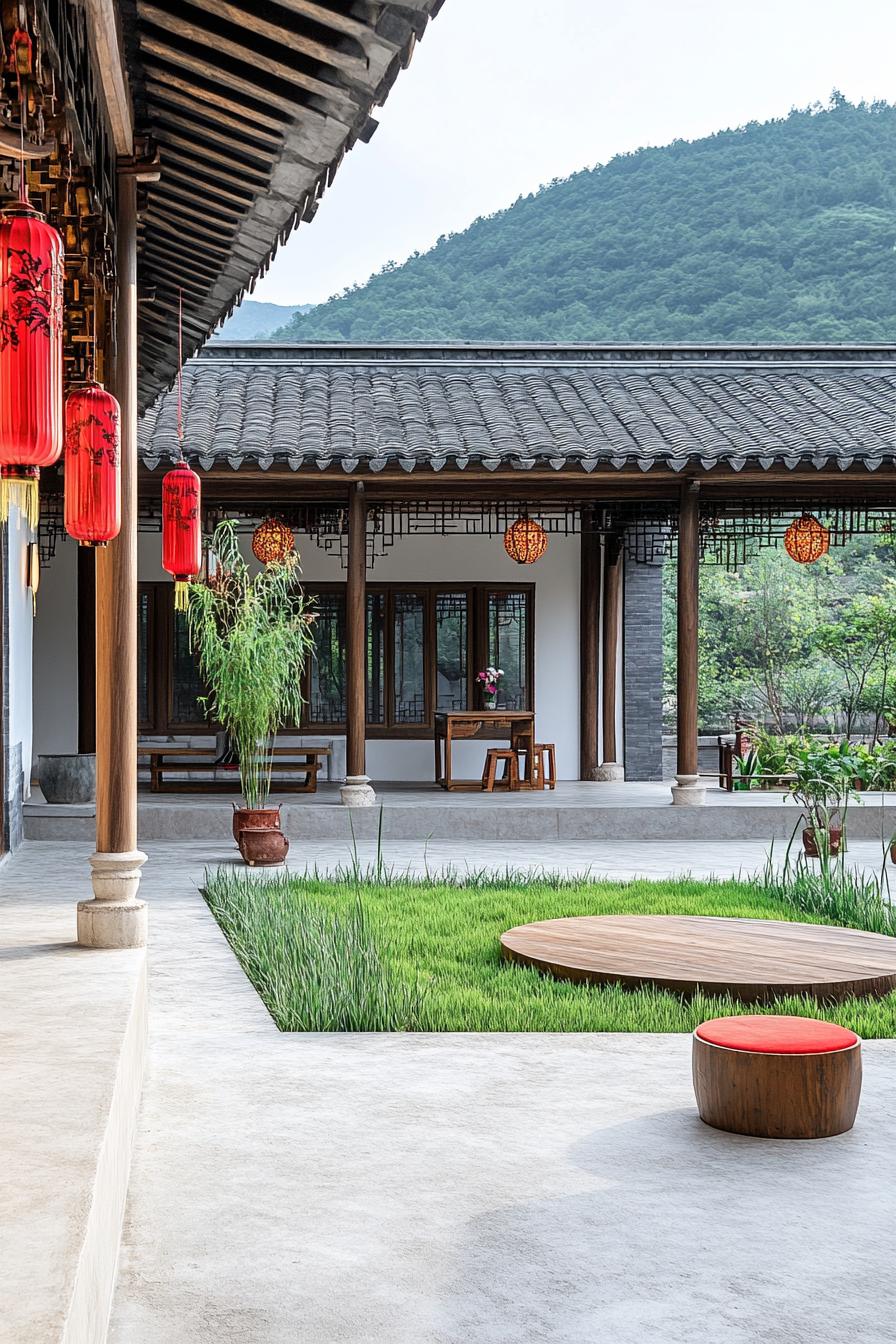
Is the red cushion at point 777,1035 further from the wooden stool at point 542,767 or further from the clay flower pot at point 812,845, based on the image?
the wooden stool at point 542,767

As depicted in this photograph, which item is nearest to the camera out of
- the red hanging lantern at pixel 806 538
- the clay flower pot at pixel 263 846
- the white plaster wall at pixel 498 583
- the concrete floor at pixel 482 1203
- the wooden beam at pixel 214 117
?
the concrete floor at pixel 482 1203

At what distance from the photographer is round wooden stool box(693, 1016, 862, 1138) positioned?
384 cm

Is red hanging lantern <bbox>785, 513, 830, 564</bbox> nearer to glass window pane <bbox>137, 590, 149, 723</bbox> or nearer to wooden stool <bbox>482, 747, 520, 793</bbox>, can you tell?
wooden stool <bbox>482, 747, 520, 793</bbox>

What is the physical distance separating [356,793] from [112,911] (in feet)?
20.2

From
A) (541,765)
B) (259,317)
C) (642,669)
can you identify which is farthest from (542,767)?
(259,317)

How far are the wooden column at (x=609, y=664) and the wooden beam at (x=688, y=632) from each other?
7.43ft

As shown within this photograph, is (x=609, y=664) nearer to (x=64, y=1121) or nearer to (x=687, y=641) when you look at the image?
(x=687, y=641)

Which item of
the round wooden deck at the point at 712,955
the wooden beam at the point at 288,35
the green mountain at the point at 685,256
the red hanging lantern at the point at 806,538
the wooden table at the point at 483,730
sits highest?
the green mountain at the point at 685,256

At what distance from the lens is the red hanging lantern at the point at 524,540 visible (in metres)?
11.9

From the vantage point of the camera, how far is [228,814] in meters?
10.8

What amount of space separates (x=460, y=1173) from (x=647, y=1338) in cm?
98

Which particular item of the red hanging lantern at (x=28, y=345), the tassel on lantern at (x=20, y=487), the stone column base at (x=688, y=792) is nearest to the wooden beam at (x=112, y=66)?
the red hanging lantern at (x=28, y=345)

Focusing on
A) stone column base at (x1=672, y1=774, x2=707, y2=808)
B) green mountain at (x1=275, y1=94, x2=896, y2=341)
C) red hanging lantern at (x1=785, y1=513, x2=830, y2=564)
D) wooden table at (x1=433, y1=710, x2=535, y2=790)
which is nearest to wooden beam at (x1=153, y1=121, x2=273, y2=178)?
stone column base at (x1=672, y1=774, x2=707, y2=808)

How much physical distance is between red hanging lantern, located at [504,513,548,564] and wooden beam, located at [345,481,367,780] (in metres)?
1.33
